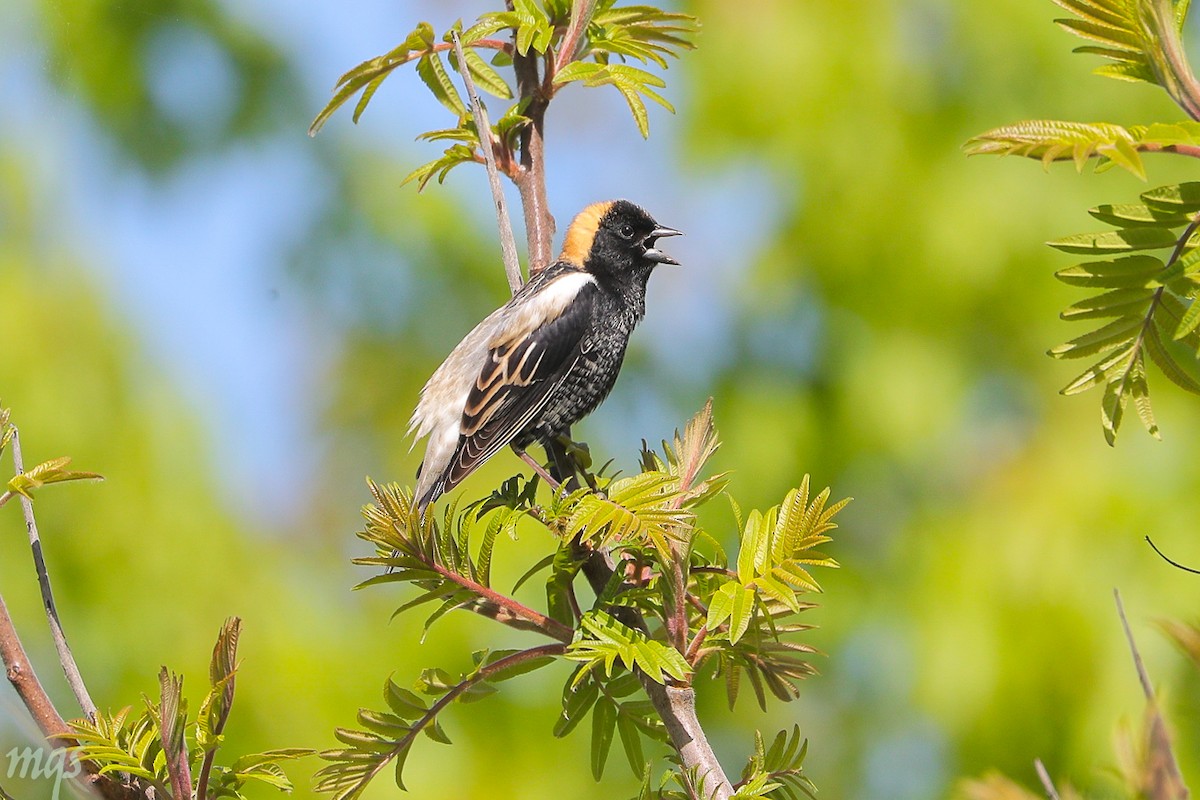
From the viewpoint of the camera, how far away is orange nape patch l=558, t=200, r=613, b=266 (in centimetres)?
369

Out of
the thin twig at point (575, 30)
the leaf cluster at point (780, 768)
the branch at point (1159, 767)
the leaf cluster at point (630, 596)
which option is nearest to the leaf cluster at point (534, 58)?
the thin twig at point (575, 30)

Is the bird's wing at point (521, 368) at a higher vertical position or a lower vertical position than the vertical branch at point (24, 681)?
lower

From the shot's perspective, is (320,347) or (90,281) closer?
(90,281)

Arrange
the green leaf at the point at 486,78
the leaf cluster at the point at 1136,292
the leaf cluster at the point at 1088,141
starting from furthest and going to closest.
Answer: the green leaf at the point at 486,78 → the leaf cluster at the point at 1136,292 → the leaf cluster at the point at 1088,141

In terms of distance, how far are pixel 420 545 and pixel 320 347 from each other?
197 inches

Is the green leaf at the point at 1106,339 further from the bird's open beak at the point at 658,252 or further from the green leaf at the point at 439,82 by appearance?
the bird's open beak at the point at 658,252

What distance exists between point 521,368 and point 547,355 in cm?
10

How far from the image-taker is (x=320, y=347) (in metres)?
6.23

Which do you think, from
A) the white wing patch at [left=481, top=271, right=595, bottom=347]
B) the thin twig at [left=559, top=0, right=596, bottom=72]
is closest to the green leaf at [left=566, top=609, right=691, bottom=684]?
the thin twig at [left=559, top=0, right=596, bottom=72]

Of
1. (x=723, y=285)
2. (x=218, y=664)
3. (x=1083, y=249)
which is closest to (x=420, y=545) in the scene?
(x=218, y=664)

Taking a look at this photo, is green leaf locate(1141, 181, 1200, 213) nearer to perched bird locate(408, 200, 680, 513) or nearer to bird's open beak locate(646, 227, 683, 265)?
perched bird locate(408, 200, 680, 513)

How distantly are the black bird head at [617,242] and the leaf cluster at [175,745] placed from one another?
252 centimetres

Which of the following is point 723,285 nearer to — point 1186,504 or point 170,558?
point 1186,504

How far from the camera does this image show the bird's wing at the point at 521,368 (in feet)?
10.6
